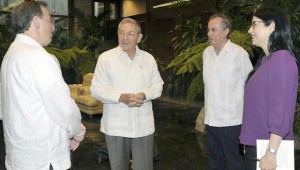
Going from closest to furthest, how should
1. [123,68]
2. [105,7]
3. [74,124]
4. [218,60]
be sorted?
[74,124] < [123,68] < [218,60] < [105,7]

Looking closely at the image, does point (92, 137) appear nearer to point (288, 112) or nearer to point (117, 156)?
point (117, 156)

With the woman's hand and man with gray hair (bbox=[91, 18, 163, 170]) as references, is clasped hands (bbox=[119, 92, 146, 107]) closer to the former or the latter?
man with gray hair (bbox=[91, 18, 163, 170])

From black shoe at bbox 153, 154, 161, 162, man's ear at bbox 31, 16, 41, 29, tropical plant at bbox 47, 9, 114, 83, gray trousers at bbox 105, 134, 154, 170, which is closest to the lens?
man's ear at bbox 31, 16, 41, 29

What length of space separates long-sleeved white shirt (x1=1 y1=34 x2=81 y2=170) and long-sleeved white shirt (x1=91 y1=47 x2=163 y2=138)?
2.29ft

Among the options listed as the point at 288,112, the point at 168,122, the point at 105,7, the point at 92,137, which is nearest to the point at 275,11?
the point at 288,112

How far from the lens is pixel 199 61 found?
4.11 metres

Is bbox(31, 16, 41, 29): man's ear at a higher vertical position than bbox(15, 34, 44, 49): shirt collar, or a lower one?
higher

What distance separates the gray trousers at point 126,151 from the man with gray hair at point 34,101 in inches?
28.3

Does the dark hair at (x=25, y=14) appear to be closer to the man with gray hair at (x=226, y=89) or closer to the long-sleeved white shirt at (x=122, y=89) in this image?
the long-sleeved white shirt at (x=122, y=89)

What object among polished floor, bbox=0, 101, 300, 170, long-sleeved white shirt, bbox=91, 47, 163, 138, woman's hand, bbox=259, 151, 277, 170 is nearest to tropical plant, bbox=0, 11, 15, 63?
polished floor, bbox=0, 101, 300, 170

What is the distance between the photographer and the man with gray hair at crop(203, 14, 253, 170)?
2549 millimetres

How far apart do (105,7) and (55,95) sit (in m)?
11.1

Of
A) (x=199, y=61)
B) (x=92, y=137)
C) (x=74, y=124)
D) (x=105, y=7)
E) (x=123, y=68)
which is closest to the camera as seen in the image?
(x=74, y=124)

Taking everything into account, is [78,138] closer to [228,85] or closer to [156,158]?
[228,85]
